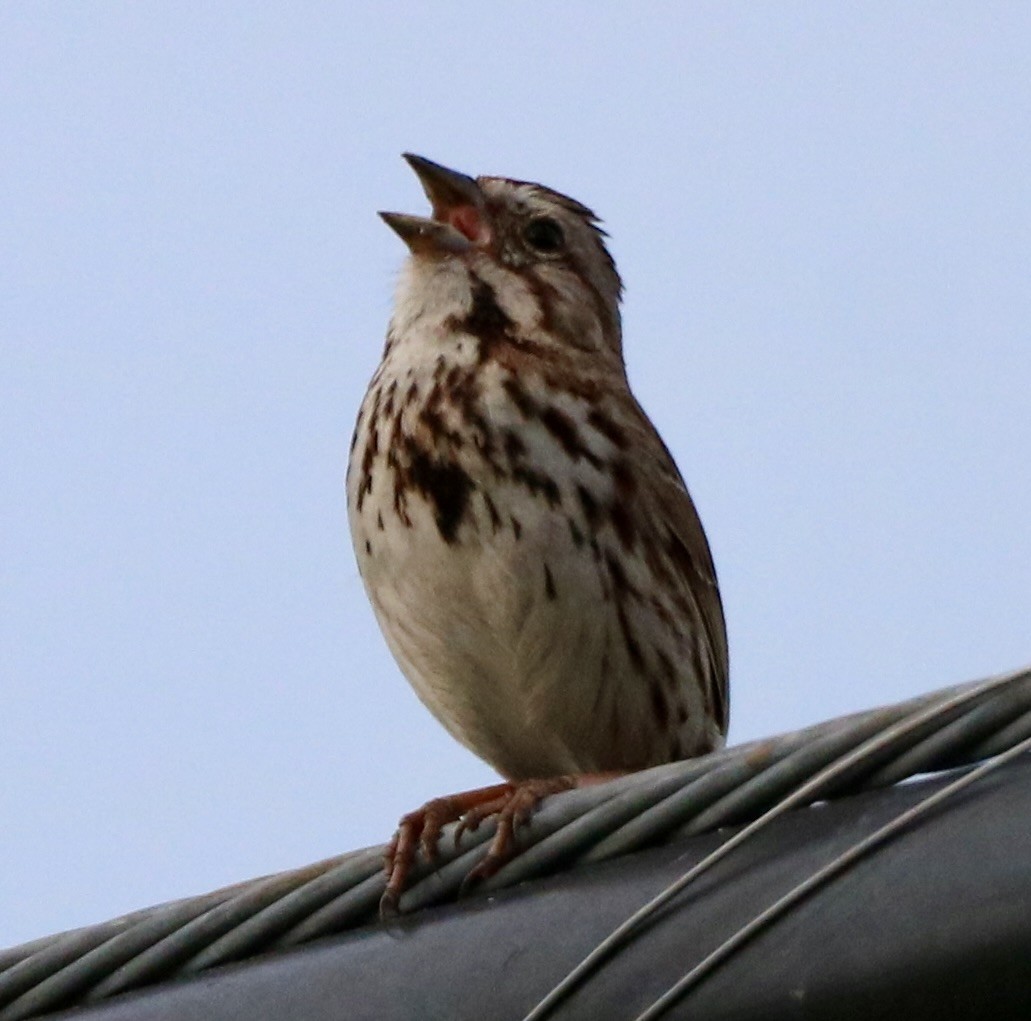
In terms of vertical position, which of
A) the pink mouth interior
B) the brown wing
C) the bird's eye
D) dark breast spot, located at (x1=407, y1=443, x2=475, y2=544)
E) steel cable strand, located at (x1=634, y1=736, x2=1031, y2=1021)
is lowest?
steel cable strand, located at (x1=634, y1=736, x2=1031, y2=1021)

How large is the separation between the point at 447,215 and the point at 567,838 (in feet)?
11.3

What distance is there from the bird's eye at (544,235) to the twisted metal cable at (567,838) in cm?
324

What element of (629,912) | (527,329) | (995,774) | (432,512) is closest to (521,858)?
(629,912)

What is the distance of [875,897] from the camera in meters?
2.79

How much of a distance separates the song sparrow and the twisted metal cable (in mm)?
1990

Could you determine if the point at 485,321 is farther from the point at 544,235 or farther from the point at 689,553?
the point at 689,553

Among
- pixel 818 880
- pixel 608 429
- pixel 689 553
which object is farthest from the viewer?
pixel 689 553

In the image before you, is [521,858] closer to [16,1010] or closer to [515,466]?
[16,1010]

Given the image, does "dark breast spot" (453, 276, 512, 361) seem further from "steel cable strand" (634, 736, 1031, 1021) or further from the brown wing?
"steel cable strand" (634, 736, 1031, 1021)

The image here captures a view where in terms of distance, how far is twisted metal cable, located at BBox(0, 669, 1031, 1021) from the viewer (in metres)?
2.89

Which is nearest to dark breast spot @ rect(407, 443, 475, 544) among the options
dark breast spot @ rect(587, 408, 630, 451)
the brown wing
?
dark breast spot @ rect(587, 408, 630, 451)

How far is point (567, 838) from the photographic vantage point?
3.22 metres

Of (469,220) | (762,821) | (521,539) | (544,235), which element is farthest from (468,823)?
(544,235)

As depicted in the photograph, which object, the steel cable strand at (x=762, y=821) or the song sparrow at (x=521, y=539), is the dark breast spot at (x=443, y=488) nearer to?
the song sparrow at (x=521, y=539)
